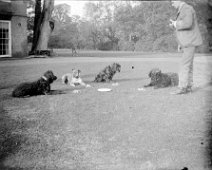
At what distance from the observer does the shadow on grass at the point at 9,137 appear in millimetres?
3971

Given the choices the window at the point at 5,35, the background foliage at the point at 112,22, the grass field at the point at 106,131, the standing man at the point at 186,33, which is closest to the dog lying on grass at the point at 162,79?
the grass field at the point at 106,131

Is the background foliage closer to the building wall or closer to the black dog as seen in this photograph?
the black dog

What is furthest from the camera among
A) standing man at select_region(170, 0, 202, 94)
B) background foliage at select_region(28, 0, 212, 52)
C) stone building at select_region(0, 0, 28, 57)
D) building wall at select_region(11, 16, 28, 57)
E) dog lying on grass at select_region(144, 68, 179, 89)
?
building wall at select_region(11, 16, 28, 57)

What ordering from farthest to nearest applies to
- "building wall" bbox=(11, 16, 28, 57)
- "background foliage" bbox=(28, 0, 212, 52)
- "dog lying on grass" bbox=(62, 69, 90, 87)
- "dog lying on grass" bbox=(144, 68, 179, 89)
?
1. "building wall" bbox=(11, 16, 28, 57)
2. "dog lying on grass" bbox=(62, 69, 90, 87)
3. "dog lying on grass" bbox=(144, 68, 179, 89)
4. "background foliage" bbox=(28, 0, 212, 52)

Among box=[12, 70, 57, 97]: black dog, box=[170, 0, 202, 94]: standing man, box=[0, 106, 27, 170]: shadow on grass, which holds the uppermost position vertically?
box=[170, 0, 202, 94]: standing man

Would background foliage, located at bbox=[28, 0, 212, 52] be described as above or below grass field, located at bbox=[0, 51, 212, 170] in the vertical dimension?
above

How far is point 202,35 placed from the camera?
22.3 ft

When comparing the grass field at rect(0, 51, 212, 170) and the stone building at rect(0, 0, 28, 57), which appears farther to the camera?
the stone building at rect(0, 0, 28, 57)

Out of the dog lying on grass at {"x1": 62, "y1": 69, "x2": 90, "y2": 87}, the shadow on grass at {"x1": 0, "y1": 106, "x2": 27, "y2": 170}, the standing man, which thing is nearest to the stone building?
the dog lying on grass at {"x1": 62, "y1": 69, "x2": 90, "y2": 87}

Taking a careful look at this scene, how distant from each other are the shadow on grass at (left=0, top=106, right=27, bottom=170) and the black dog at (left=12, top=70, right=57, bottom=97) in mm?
1845

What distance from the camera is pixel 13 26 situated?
2055 cm

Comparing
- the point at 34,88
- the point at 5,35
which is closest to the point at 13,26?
the point at 5,35

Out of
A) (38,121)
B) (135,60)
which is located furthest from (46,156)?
(135,60)

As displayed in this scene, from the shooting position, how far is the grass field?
375 cm
